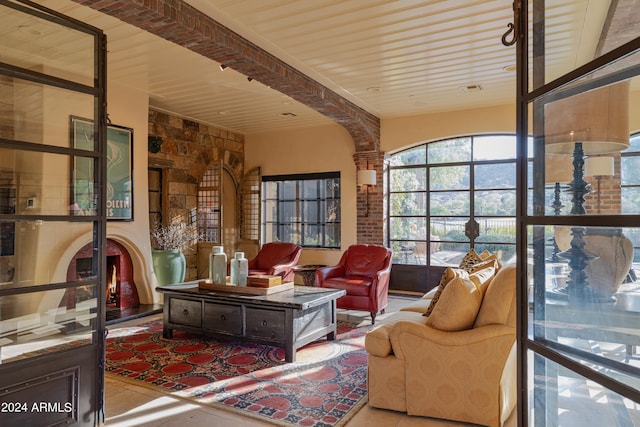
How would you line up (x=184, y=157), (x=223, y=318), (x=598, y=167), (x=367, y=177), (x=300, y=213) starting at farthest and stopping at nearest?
1. (x=300, y=213)
2. (x=184, y=157)
3. (x=367, y=177)
4. (x=223, y=318)
5. (x=598, y=167)

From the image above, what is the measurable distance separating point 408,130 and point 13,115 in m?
5.99

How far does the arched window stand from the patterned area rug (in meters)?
3.23

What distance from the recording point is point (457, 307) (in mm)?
2697

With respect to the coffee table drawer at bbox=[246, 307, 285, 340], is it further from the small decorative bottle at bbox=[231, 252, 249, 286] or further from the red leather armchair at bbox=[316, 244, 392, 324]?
the red leather armchair at bbox=[316, 244, 392, 324]

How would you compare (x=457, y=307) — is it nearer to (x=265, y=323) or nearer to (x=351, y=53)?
(x=265, y=323)

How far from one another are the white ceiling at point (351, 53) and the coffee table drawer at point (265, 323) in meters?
2.60

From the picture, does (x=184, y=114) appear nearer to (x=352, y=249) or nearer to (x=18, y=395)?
(x=352, y=249)

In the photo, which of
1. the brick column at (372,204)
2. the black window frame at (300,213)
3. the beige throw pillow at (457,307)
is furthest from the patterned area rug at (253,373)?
the black window frame at (300,213)

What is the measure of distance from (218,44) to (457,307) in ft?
9.66

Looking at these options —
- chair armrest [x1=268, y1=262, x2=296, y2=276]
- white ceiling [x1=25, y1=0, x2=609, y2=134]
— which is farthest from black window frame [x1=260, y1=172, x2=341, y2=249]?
chair armrest [x1=268, y1=262, x2=296, y2=276]

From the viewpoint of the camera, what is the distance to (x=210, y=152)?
7957 millimetres

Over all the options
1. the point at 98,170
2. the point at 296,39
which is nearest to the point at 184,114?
the point at 296,39

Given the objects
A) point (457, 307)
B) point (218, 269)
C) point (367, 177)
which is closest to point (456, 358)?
point (457, 307)

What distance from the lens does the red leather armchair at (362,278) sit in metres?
4.97
